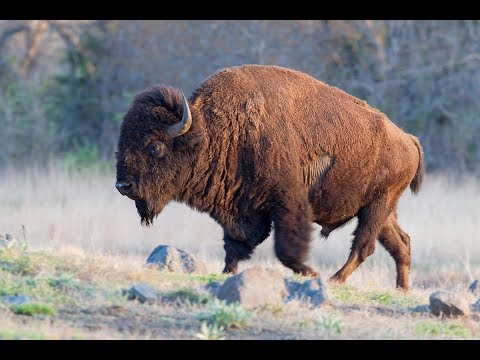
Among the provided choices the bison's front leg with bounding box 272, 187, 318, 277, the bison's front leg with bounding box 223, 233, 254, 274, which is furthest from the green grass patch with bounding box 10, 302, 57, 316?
the bison's front leg with bounding box 223, 233, 254, 274

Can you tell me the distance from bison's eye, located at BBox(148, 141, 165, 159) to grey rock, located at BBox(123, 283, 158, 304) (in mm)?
2521

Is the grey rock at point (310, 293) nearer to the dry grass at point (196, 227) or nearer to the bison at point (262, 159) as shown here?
the bison at point (262, 159)

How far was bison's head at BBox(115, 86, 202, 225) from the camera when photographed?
865 cm

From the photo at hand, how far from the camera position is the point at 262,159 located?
8.67 meters

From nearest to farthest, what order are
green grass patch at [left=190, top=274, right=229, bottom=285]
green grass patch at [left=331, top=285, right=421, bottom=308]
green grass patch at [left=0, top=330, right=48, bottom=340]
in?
green grass patch at [left=0, top=330, right=48, bottom=340] < green grass patch at [left=190, top=274, right=229, bottom=285] < green grass patch at [left=331, top=285, right=421, bottom=308]

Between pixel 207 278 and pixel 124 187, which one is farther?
pixel 124 187

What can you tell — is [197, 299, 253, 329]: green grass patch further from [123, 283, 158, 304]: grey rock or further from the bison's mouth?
the bison's mouth

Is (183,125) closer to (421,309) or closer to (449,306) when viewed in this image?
(421,309)

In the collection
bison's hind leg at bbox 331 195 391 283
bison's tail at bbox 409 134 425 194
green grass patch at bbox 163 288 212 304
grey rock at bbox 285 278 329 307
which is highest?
bison's tail at bbox 409 134 425 194

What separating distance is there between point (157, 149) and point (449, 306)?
10.6ft

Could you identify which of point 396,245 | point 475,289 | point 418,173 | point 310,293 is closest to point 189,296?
point 310,293

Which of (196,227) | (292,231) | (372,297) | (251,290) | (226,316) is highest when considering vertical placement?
(292,231)

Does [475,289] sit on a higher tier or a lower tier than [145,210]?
lower

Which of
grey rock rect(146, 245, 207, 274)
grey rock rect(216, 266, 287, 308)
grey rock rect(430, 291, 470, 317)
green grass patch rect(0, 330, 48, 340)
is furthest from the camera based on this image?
grey rock rect(146, 245, 207, 274)
